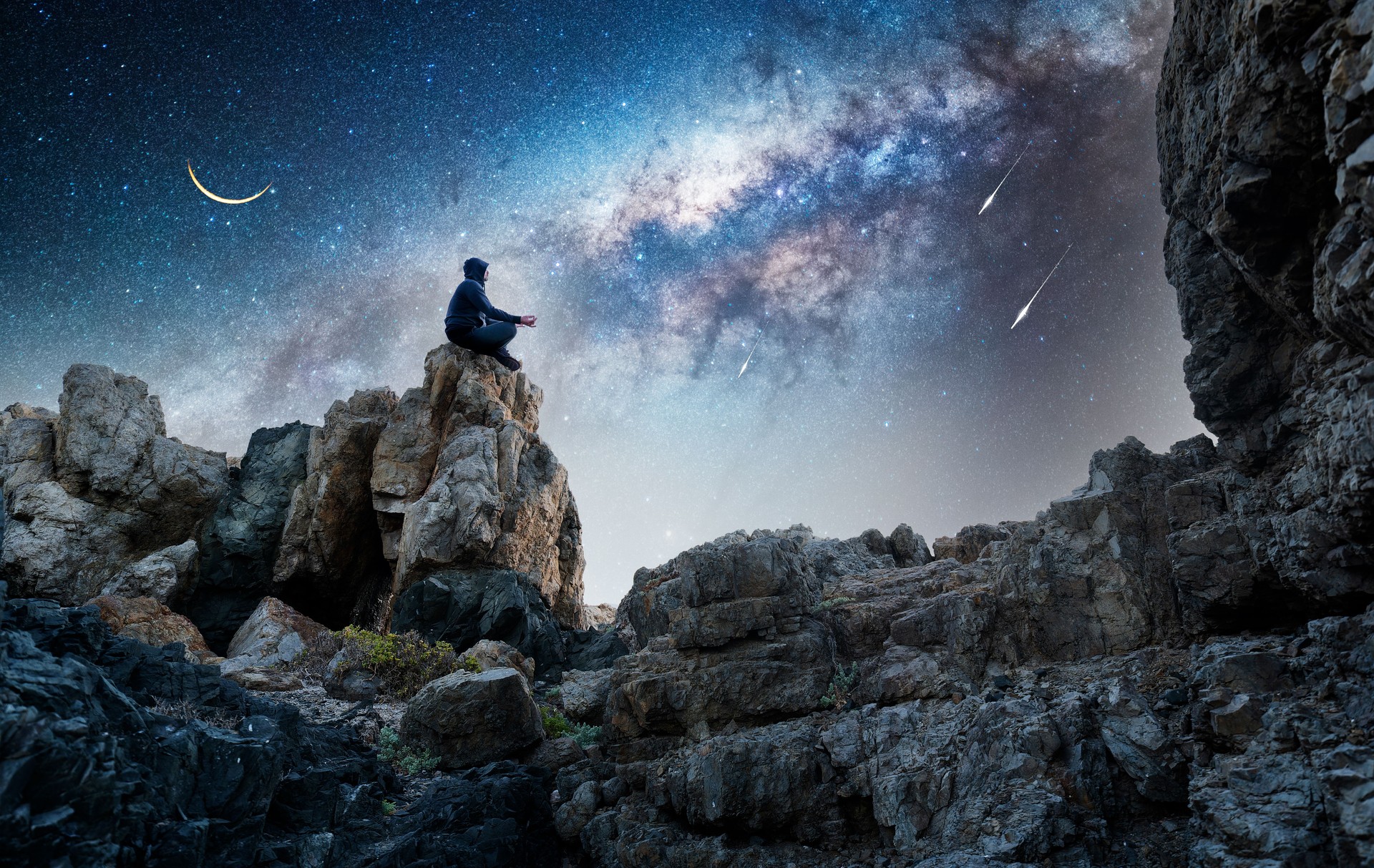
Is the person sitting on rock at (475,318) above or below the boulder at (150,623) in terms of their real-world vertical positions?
above

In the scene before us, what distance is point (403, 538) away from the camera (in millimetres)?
25125

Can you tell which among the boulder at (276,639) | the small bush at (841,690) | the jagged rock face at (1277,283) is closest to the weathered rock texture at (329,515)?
the boulder at (276,639)

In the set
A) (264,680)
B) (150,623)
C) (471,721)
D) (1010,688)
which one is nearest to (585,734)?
(471,721)

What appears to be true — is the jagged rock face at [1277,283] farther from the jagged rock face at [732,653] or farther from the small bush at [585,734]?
the small bush at [585,734]

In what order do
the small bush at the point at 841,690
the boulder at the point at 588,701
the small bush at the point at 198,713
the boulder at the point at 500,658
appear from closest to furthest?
the small bush at the point at 198,713, the small bush at the point at 841,690, the boulder at the point at 588,701, the boulder at the point at 500,658

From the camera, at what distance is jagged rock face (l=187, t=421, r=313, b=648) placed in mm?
26719

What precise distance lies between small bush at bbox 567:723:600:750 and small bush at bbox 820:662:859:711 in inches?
237

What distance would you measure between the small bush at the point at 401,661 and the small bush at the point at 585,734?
13.5ft

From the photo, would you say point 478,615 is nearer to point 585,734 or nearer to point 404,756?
point 585,734

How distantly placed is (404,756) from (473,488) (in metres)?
12.5

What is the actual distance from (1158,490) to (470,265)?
Result: 20.8 meters

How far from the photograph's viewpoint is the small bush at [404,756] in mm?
13875

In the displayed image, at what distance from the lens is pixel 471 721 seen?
14383 mm

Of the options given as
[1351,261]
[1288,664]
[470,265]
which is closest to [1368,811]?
[1288,664]
